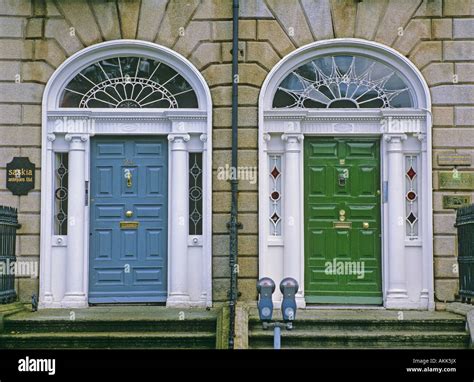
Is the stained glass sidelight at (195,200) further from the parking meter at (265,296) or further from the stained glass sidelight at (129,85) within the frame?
the parking meter at (265,296)

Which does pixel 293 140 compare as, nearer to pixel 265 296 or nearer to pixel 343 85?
pixel 343 85

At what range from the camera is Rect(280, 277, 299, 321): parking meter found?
28.0 ft

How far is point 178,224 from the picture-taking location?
1060 centimetres

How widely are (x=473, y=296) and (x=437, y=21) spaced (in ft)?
12.5

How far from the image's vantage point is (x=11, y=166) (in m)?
10.5

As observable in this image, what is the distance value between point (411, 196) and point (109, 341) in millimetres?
4625

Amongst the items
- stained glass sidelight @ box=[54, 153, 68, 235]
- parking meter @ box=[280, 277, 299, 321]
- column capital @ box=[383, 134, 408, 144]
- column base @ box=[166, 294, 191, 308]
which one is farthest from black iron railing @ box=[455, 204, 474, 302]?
stained glass sidelight @ box=[54, 153, 68, 235]

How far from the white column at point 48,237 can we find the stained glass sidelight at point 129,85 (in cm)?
71

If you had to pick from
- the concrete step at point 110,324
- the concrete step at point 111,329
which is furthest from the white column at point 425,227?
the concrete step at point 110,324

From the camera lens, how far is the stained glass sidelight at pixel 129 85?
1082cm

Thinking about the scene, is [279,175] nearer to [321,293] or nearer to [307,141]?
[307,141]

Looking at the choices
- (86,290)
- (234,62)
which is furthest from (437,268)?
(86,290)

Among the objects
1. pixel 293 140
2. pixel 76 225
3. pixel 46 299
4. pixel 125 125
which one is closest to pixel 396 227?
pixel 293 140

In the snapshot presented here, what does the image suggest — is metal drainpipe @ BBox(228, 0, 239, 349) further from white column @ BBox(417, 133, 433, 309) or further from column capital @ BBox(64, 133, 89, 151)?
white column @ BBox(417, 133, 433, 309)
